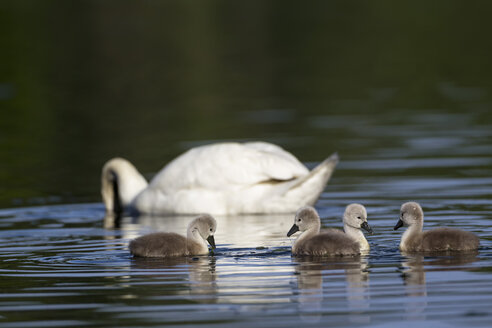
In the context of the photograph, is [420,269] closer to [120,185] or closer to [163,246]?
[163,246]

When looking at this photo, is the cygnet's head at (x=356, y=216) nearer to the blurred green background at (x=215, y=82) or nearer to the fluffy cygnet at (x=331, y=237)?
the fluffy cygnet at (x=331, y=237)

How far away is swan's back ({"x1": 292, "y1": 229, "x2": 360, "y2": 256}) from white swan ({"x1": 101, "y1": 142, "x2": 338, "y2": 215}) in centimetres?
416

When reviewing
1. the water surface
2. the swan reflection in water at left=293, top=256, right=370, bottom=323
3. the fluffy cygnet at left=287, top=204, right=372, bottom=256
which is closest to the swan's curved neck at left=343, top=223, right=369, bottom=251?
the fluffy cygnet at left=287, top=204, right=372, bottom=256

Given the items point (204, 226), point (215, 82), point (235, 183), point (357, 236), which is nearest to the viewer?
point (357, 236)

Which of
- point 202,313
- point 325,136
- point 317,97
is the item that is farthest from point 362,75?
→ point 202,313

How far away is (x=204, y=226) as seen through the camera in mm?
11758

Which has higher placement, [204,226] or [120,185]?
[120,185]

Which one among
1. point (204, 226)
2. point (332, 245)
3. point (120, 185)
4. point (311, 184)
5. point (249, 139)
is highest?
point (249, 139)

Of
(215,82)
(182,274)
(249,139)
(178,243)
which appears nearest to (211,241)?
(178,243)

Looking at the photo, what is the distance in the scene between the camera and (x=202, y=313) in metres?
9.06

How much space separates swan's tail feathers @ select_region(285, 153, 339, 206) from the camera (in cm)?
1538

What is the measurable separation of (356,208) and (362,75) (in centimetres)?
2603

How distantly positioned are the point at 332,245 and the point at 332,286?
4.54 feet

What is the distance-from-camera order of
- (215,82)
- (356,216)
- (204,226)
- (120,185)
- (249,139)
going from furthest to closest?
1. (215,82)
2. (249,139)
3. (120,185)
4. (204,226)
5. (356,216)
